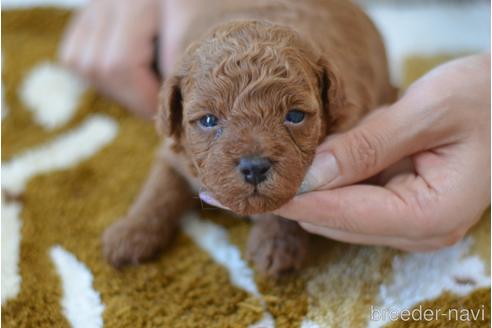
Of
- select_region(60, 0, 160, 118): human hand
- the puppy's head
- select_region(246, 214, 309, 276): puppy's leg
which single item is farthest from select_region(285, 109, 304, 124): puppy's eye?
select_region(60, 0, 160, 118): human hand

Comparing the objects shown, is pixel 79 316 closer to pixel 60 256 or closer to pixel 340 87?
pixel 60 256

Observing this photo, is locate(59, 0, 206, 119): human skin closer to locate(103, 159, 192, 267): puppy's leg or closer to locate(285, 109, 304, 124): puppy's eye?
locate(103, 159, 192, 267): puppy's leg

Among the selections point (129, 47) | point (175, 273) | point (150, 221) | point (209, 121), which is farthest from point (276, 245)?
point (129, 47)

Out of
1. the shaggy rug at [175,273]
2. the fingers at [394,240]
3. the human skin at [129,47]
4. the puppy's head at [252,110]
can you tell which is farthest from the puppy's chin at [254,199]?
the human skin at [129,47]

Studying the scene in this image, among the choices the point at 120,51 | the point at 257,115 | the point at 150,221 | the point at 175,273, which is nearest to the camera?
the point at 257,115

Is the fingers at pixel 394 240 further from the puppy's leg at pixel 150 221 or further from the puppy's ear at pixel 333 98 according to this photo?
the puppy's leg at pixel 150 221

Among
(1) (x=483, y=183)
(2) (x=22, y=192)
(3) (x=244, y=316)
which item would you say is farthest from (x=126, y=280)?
(1) (x=483, y=183)

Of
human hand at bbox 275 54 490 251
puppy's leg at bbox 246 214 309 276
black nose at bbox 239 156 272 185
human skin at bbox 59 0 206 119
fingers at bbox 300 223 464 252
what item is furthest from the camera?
human skin at bbox 59 0 206 119

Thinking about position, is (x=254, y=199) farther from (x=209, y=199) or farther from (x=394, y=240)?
(x=394, y=240)
